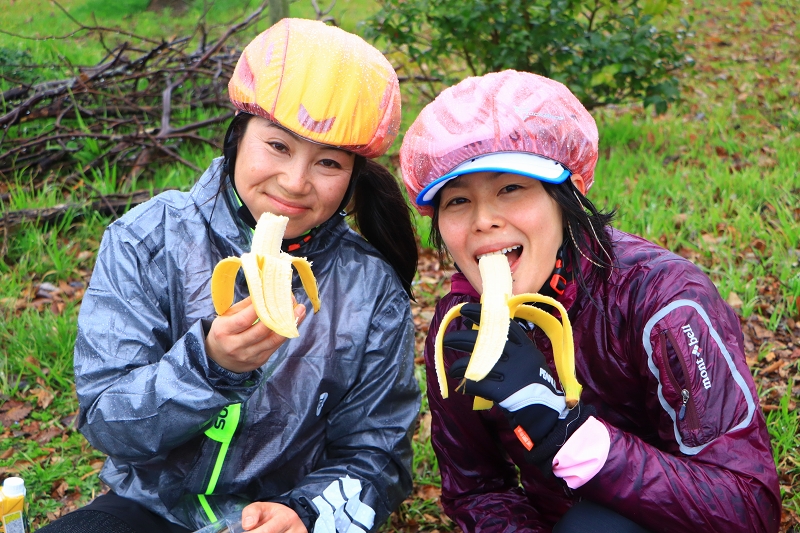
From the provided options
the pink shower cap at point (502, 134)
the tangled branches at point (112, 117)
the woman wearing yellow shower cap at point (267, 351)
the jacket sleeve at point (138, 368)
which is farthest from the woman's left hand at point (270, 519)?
the tangled branches at point (112, 117)

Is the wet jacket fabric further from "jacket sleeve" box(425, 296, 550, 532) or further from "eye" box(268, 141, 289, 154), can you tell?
"eye" box(268, 141, 289, 154)

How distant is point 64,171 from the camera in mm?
5438

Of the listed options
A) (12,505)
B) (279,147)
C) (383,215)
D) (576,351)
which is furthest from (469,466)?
(12,505)

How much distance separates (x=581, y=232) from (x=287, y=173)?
2.96ft

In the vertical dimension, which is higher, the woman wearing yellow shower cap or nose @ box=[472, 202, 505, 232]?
nose @ box=[472, 202, 505, 232]

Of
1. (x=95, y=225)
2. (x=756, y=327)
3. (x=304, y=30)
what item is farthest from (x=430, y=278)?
(x=304, y=30)

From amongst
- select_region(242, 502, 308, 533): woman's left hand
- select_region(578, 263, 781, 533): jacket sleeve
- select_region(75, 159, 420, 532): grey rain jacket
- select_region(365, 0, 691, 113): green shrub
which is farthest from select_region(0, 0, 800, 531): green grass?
select_region(578, 263, 781, 533): jacket sleeve

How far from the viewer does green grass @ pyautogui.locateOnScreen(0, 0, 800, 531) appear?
11.0 ft

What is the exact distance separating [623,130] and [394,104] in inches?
182

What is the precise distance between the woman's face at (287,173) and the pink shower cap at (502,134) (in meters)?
0.29

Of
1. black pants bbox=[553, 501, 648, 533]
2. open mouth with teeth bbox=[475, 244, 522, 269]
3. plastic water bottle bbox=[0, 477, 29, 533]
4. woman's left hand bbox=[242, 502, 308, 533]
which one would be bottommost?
plastic water bottle bbox=[0, 477, 29, 533]

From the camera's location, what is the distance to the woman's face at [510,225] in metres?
2.09

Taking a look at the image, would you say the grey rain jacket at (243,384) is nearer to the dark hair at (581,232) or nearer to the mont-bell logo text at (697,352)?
the dark hair at (581,232)

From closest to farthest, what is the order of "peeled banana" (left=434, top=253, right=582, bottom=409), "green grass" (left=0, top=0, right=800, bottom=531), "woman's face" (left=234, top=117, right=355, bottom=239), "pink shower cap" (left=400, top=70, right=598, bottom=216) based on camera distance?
"peeled banana" (left=434, top=253, right=582, bottom=409) → "pink shower cap" (left=400, top=70, right=598, bottom=216) → "woman's face" (left=234, top=117, right=355, bottom=239) → "green grass" (left=0, top=0, right=800, bottom=531)
